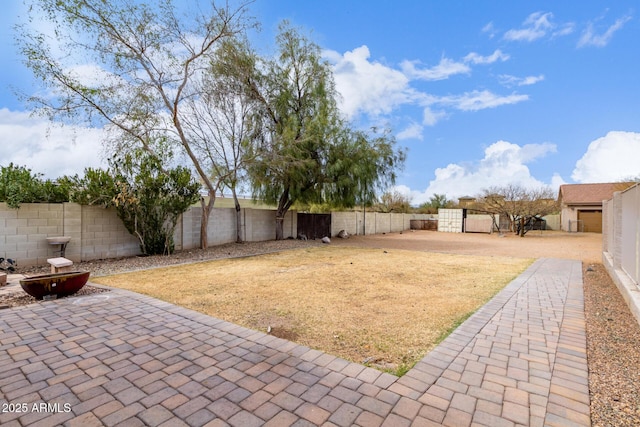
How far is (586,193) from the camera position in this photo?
2427 cm

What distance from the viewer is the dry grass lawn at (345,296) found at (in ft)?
10.4

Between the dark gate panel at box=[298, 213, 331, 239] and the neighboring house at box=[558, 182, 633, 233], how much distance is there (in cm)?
1990

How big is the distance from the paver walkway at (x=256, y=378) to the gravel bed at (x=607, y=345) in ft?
0.31

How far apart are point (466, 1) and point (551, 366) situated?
945 centimetres

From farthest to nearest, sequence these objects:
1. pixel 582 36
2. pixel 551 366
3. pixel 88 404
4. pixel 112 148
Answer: pixel 112 148 < pixel 582 36 < pixel 551 366 < pixel 88 404

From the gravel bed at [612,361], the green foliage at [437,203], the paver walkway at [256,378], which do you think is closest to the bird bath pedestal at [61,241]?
the paver walkway at [256,378]

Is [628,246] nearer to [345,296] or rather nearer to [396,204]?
[345,296]

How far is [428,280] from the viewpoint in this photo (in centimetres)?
618

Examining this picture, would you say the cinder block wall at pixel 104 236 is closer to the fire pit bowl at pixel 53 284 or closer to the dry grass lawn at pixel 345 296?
the dry grass lawn at pixel 345 296

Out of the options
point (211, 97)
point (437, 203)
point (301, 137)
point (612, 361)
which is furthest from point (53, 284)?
point (437, 203)

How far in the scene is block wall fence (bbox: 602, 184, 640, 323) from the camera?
169 inches

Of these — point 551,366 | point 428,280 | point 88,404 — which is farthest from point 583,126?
point 88,404

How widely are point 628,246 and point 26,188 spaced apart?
1205 centimetres

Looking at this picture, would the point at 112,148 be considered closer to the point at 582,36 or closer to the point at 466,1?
the point at 466,1
